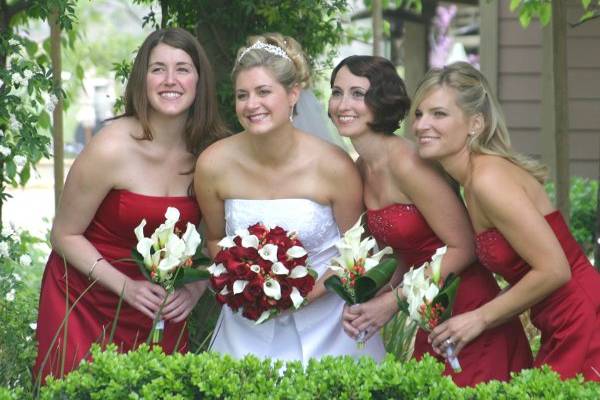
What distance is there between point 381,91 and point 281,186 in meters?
0.59

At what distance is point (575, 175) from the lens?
11109 mm

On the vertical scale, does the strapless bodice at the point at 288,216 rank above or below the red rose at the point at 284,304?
above

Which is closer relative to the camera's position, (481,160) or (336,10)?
(481,160)

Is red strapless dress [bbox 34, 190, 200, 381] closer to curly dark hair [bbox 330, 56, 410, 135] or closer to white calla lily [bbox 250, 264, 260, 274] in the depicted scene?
white calla lily [bbox 250, 264, 260, 274]

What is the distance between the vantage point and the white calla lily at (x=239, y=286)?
167 inches

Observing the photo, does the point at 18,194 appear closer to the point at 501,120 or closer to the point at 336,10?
the point at 336,10

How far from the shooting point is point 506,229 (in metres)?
4.11

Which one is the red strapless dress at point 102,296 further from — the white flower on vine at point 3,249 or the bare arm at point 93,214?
the white flower on vine at point 3,249

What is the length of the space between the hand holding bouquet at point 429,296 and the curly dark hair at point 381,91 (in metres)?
0.73

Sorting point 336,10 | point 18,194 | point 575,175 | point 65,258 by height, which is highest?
point 336,10

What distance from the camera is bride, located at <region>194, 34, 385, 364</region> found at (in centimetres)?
452

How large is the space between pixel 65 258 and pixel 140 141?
2.04 ft

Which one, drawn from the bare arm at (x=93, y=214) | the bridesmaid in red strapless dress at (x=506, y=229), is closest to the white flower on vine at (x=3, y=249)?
the bare arm at (x=93, y=214)

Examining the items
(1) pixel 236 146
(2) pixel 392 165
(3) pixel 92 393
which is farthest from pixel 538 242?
(3) pixel 92 393
